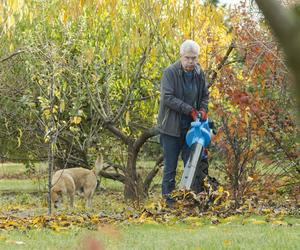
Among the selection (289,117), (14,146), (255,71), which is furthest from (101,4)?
(14,146)

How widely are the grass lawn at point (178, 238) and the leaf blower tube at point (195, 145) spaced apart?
1.55m

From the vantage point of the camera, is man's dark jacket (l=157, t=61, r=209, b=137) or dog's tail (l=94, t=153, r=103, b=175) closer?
man's dark jacket (l=157, t=61, r=209, b=137)

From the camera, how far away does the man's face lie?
9.63 meters

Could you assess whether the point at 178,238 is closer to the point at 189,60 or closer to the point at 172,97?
the point at 172,97

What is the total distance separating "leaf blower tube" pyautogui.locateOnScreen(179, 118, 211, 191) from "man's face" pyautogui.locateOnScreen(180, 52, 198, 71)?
27.8 inches

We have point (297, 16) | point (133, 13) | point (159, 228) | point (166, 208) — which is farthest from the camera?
point (133, 13)

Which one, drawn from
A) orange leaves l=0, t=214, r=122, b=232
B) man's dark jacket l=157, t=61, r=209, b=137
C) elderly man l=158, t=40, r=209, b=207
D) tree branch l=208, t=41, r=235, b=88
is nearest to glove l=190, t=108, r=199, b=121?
elderly man l=158, t=40, r=209, b=207

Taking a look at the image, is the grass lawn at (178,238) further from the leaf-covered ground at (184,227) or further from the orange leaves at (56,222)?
the orange leaves at (56,222)

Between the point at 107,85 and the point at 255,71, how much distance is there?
13.2 ft

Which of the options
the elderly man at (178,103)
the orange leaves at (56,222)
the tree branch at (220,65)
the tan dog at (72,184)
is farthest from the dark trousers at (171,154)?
the tan dog at (72,184)

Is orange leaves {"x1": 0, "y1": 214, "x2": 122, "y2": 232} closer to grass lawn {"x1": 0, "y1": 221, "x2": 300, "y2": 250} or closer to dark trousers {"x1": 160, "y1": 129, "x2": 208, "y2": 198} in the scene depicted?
grass lawn {"x1": 0, "y1": 221, "x2": 300, "y2": 250}

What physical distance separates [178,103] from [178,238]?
3.02 metres

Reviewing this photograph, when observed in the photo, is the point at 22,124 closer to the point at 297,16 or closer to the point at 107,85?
the point at 107,85

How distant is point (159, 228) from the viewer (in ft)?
26.2
